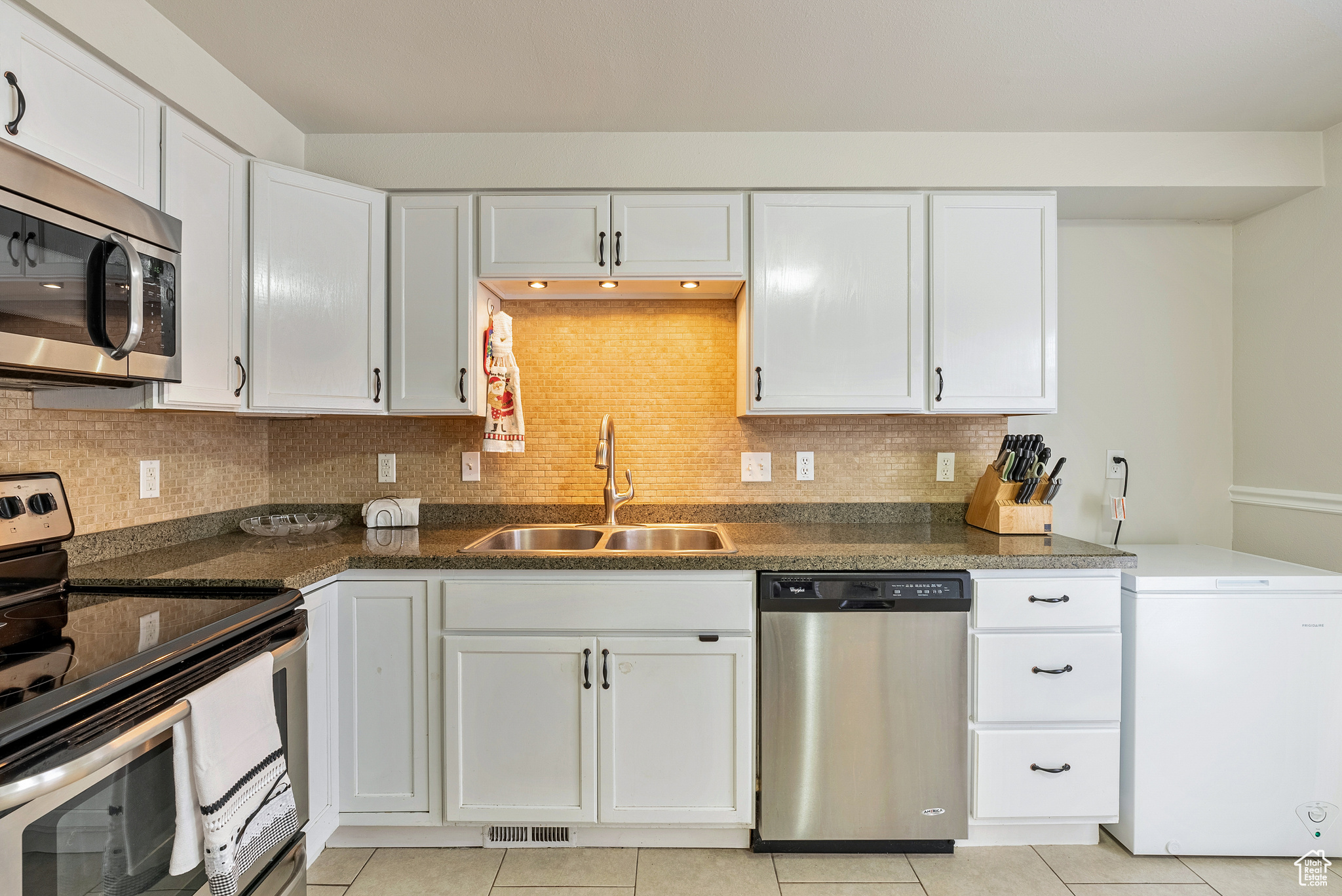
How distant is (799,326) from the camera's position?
2266 millimetres

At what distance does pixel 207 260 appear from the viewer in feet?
5.98

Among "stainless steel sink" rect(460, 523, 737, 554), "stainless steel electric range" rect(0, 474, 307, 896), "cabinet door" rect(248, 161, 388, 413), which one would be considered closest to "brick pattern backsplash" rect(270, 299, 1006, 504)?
"stainless steel sink" rect(460, 523, 737, 554)

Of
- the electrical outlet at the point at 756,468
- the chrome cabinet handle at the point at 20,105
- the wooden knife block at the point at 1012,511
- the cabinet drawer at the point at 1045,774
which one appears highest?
the chrome cabinet handle at the point at 20,105

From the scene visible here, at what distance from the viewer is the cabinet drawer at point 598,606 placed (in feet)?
6.42

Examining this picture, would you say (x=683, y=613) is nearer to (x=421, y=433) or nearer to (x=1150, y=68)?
(x=421, y=433)

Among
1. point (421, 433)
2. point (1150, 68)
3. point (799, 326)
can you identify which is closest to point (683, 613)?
point (799, 326)

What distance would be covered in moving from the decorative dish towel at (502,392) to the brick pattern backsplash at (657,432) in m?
0.21

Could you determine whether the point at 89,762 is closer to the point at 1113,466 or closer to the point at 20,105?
the point at 20,105

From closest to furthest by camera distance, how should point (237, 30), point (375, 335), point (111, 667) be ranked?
point (111, 667)
point (237, 30)
point (375, 335)

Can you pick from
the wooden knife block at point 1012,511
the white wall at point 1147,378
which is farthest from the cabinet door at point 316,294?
the white wall at point 1147,378

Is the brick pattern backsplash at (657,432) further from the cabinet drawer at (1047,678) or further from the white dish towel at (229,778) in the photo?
the white dish towel at (229,778)

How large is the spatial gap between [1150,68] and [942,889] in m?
2.44

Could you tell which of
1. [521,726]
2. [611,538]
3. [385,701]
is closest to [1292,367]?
[611,538]

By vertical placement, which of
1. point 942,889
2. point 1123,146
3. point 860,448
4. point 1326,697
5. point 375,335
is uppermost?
point 1123,146
